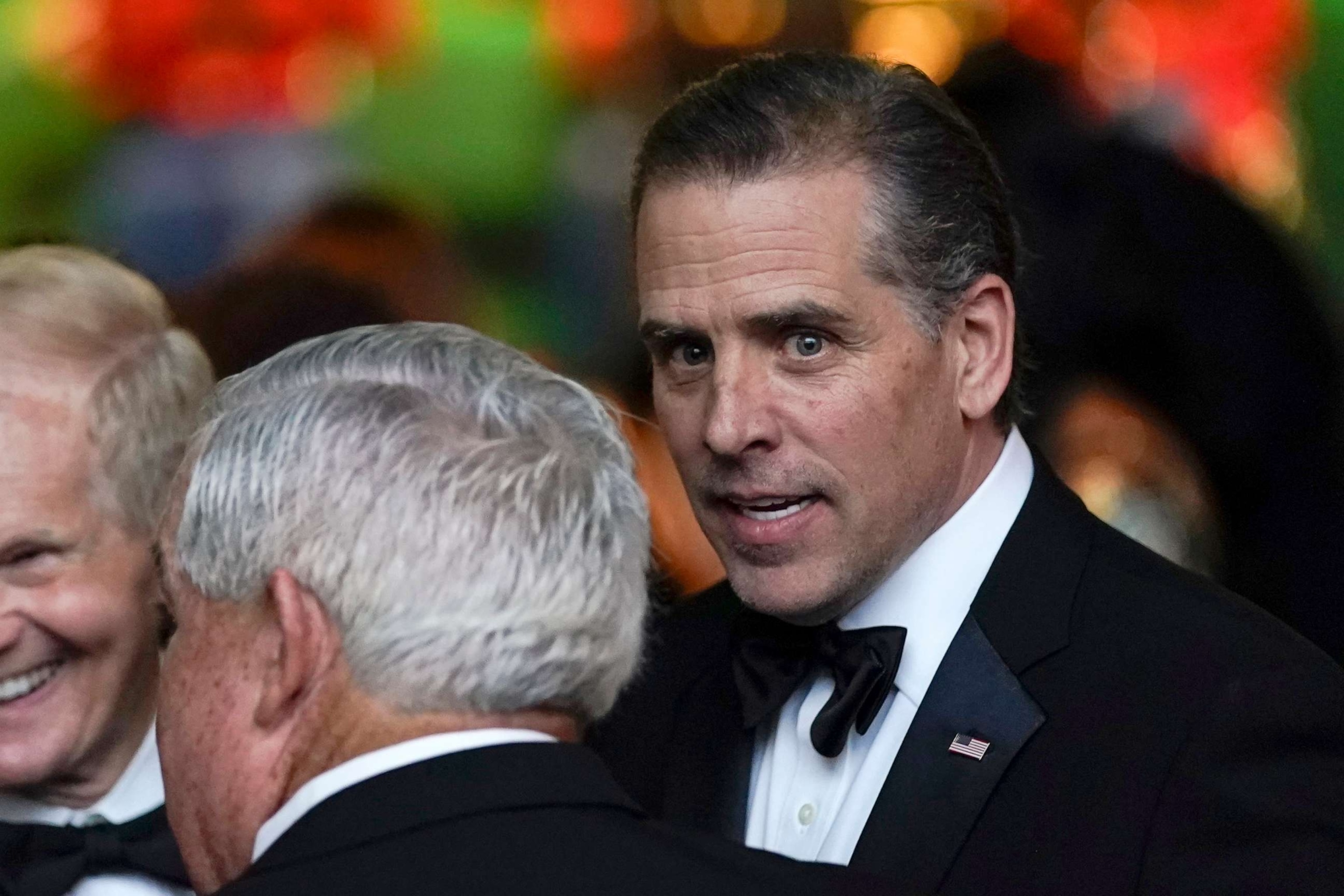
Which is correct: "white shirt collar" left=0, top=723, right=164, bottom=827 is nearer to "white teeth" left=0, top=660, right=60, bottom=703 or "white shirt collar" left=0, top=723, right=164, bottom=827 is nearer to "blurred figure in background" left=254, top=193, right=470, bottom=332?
"white teeth" left=0, top=660, right=60, bottom=703

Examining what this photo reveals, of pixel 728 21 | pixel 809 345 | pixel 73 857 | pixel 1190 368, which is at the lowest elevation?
pixel 73 857

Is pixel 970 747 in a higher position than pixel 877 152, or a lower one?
lower

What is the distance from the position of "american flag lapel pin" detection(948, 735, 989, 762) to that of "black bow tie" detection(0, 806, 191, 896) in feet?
2.98

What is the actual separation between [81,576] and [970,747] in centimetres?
108

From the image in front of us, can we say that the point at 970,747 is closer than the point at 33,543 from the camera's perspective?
Yes

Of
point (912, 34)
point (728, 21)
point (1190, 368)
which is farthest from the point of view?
point (728, 21)

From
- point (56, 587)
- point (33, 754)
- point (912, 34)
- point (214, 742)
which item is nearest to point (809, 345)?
point (214, 742)

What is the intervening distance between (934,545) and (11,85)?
10.8 feet

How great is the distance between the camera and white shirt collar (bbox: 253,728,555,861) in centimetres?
162

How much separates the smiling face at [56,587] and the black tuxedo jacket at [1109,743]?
2.55 feet

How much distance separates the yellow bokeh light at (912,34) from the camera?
4.48m

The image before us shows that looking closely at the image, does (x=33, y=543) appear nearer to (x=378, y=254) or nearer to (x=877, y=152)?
(x=877, y=152)

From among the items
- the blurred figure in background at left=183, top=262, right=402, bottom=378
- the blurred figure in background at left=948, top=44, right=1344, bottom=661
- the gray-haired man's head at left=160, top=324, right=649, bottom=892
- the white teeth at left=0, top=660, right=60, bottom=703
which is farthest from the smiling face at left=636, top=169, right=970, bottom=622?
the blurred figure in background at left=948, top=44, right=1344, bottom=661

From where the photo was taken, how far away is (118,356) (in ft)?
7.73
